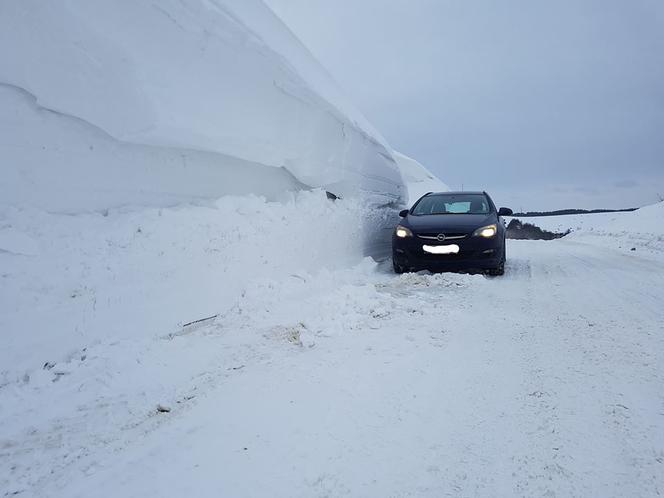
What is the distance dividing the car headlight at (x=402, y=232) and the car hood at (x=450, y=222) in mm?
94

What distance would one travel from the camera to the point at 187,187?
4.18m

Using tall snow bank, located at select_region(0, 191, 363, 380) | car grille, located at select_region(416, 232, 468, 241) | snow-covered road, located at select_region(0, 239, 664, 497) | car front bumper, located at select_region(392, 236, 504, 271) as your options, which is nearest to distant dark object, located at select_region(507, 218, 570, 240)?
car front bumper, located at select_region(392, 236, 504, 271)

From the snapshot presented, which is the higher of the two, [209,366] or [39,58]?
[39,58]

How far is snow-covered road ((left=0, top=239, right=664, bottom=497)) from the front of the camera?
168 cm

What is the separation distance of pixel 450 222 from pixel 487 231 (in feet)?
1.91

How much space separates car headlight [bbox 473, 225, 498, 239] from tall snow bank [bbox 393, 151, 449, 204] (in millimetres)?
20420

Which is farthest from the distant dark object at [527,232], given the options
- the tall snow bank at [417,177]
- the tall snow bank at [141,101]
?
the tall snow bank at [141,101]

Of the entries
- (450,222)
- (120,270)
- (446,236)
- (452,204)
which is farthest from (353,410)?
(452,204)

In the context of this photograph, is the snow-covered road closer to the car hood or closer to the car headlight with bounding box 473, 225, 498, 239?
the car headlight with bounding box 473, 225, 498, 239

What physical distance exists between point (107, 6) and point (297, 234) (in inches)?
131

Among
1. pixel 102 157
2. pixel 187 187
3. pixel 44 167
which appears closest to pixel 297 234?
pixel 187 187

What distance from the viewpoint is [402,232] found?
666 centimetres

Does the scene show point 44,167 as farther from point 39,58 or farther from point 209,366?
point 209,366

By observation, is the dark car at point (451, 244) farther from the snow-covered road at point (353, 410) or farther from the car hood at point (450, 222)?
the snow-covered road at point (353, 410)
